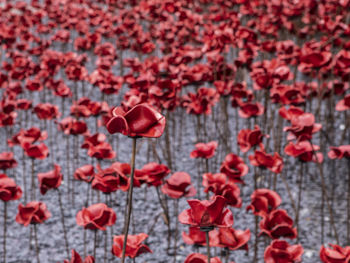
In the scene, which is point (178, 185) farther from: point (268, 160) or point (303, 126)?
point (303, 126)

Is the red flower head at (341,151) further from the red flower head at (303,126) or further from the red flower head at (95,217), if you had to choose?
the red flower head at (95,217)

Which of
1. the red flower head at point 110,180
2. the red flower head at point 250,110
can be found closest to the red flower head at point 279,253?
the red flower head at point 110,180

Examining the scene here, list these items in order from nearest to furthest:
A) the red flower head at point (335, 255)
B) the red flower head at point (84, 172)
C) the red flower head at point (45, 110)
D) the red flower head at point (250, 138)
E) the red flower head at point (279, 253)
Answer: the red flower head at point (335, 255) → the red flower head at point (279, 253) → the red flower head at point (84, 172) → the red flower head at point (250, 138) → the red flower head at point (45, 110)

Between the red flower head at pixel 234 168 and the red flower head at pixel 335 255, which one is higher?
the red flower head at pixel 234 168

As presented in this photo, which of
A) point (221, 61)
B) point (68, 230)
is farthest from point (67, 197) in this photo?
point (221, 61)

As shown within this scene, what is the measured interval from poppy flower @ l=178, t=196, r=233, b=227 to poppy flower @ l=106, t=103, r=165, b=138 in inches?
8.4

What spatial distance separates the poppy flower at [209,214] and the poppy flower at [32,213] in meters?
1.03

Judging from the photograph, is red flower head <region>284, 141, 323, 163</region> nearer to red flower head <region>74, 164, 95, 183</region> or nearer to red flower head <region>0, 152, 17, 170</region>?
red flower head <region>74, 164, 95, 183</region>

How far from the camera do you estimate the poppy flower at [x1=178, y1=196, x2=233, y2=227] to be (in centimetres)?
115

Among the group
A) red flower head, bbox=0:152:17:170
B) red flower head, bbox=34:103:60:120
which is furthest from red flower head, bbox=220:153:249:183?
red flower head, bbox=34:103:60:120

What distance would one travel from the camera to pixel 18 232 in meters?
2.85

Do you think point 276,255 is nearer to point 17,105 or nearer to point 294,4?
point 17,105

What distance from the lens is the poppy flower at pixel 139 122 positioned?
1.06 m

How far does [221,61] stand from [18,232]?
2.06 metres
